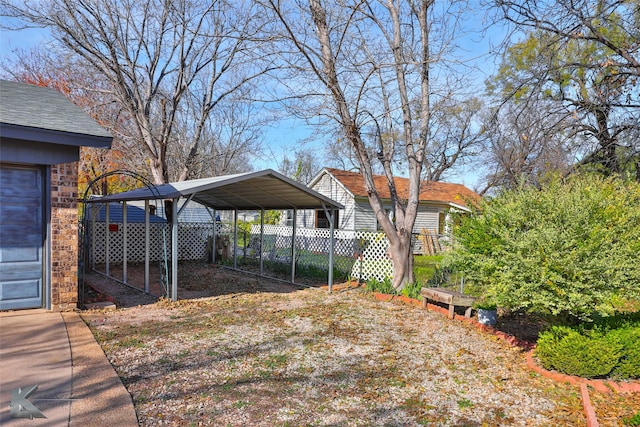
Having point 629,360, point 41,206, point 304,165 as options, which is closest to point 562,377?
point 629,360

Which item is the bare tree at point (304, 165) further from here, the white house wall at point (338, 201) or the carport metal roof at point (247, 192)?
the carport metal roof at point (247, 192)

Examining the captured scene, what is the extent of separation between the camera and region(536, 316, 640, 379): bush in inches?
180

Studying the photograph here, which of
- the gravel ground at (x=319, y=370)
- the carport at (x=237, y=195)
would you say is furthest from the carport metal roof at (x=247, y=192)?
the gravel ground at (x=319, y=370)

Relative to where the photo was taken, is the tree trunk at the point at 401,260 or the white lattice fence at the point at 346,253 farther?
the white lattice fence at the point at 346,253

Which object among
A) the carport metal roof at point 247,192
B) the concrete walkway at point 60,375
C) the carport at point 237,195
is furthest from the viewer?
the carport metal roof at point 247,192

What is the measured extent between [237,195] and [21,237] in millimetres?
5608

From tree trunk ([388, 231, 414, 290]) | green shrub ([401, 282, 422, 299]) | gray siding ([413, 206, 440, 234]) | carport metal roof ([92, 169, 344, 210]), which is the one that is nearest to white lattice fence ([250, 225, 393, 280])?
tree trunk ([388, 231, 414, 290])

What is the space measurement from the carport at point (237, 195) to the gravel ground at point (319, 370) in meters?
1.88

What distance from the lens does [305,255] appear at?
1421cm

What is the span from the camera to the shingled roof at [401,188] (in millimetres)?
19555

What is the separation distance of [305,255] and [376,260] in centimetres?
385

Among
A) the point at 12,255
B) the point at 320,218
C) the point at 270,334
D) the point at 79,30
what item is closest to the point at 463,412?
the point at 270,334

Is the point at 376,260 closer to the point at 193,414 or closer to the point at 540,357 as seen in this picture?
the point at 540,357

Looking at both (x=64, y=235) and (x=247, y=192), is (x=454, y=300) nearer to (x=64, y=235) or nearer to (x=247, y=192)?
(x=247, y=192)
